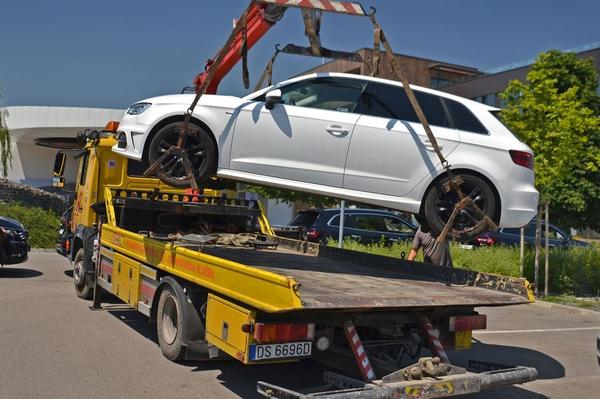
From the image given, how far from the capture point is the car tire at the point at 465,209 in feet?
19.1

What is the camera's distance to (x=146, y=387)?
5434mm

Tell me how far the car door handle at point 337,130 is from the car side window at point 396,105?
0.27 meters

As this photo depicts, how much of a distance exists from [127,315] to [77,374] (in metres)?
3.04

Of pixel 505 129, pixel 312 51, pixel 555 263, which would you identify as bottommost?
pixel 555 263

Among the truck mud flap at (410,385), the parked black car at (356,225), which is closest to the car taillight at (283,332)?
the truck mud flap at (410,385)

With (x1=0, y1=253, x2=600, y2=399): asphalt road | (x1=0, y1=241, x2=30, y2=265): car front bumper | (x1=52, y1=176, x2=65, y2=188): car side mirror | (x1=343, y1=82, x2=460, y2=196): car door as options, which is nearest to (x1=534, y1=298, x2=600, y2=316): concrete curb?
(x1=0, y1=253, x2=600, y2=399): asphalt road

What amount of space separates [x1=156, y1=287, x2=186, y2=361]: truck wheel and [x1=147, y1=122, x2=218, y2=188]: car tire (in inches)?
45.2

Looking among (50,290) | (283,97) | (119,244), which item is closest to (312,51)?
(283,97)

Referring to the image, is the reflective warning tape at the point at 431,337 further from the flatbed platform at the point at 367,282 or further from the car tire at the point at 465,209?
the car tire at the point at 465,209

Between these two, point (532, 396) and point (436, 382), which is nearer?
point (436, 382)

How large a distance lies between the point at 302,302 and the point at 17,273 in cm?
1074

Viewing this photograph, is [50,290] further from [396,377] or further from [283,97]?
[396,377]

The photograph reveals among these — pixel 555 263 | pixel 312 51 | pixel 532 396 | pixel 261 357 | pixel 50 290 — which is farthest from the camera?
pixel 555 263

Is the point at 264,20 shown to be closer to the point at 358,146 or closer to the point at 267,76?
the point at 267,76
